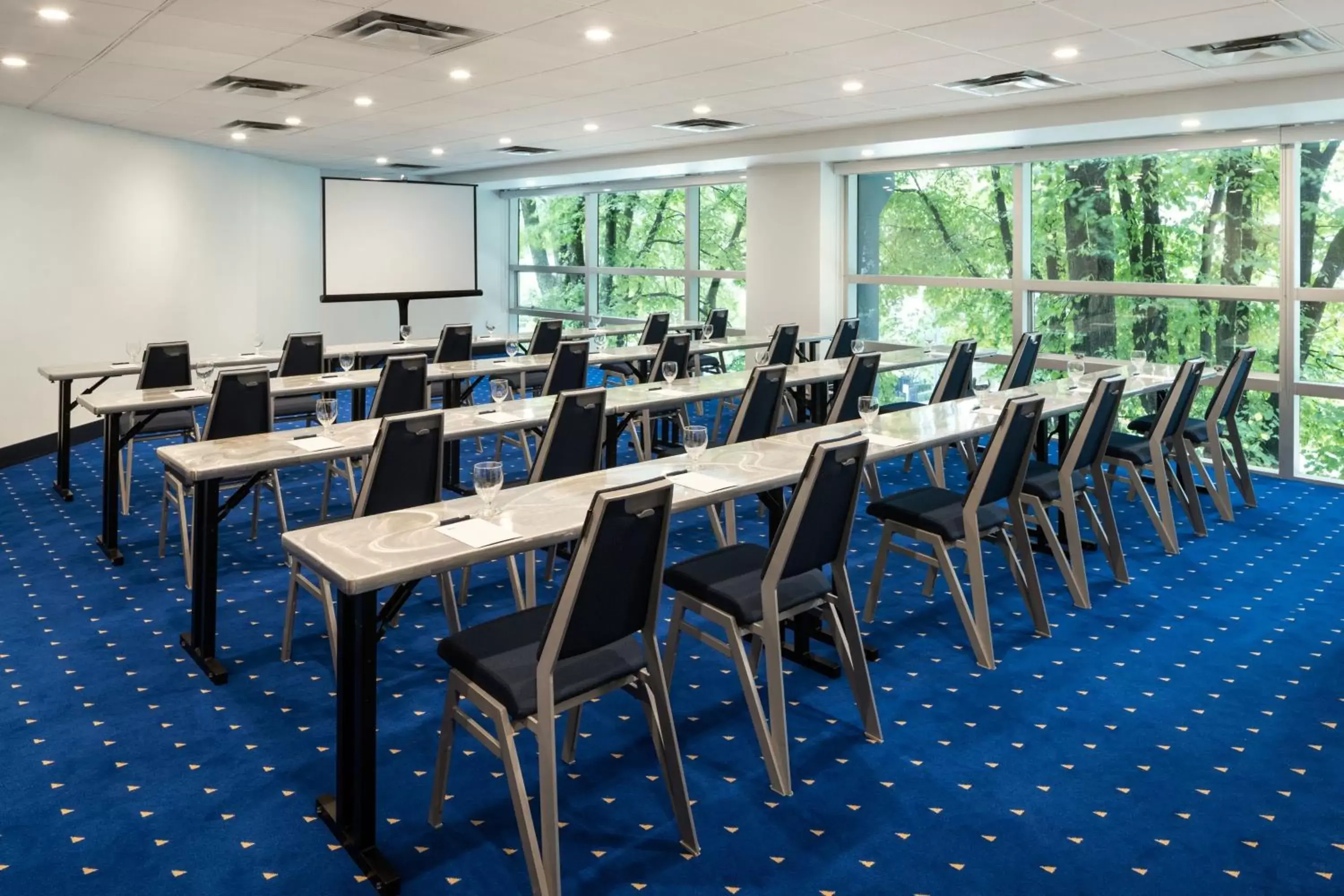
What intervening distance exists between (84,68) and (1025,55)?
578 centimetres

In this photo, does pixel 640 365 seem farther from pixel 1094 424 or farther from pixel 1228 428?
pixel 1094 424

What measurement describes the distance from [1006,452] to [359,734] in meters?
2.67

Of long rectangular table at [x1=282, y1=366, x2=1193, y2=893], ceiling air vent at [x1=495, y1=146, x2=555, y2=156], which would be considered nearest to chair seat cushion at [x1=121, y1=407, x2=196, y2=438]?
long rectangular table at [x1=282, y1=366, x2=1193, y2=893]

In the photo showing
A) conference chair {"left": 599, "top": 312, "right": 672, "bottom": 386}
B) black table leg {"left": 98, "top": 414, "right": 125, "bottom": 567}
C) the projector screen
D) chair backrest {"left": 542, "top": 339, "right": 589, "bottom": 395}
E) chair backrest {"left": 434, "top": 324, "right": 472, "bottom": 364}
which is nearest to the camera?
black table leg {"left": 98, "top": 414, "right": 125, "bottom": 567}

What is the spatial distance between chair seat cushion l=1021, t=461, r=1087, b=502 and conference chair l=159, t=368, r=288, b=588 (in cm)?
365

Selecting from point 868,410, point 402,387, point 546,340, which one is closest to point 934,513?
point 868,410

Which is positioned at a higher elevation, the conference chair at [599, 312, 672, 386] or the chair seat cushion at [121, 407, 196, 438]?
the conference chair at [599, 312, 672, 386]

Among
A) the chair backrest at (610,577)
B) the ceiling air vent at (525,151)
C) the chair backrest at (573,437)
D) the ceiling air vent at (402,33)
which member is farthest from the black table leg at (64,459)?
the ceiling air vent at (525,151)

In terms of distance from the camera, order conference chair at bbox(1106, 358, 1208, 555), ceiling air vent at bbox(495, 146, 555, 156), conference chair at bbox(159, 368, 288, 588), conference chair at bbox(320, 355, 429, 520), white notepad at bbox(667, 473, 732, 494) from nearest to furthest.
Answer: white notepad at bbox(667, 473, 732, 494) < conference chair at bbox(159, 368, 288, 588) < conference chair at bbox(1106, 358, 1208, 555) < conference chair at bbox(320, 355, 429, 520) < ceiling air vent at bbox(495, 146, 555, 156)

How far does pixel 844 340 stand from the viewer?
29.4 ft

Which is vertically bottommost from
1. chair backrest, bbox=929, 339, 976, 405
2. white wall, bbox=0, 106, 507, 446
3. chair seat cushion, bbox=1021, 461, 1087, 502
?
chair seat cushion, bbox=1021, 461, 1087, 502

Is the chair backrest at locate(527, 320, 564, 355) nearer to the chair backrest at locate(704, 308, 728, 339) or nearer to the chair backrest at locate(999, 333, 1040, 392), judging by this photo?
the chair backrest at locate(704, 308, 728, 339)

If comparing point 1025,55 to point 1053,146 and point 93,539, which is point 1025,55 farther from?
point 93,539

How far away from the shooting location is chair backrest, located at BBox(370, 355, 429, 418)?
224 inches
